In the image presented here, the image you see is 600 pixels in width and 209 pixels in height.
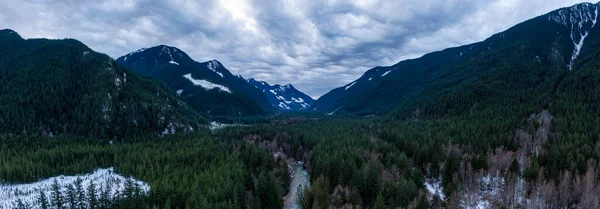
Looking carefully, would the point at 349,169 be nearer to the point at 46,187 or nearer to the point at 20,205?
the point at 20,205

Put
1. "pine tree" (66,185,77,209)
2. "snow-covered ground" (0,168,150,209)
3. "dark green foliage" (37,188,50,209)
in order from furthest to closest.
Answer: "snow-covered ground" (0,168,150,209) → "pine tree" (66,185,77,209) → "dark green foliage" (37,188,50,209)

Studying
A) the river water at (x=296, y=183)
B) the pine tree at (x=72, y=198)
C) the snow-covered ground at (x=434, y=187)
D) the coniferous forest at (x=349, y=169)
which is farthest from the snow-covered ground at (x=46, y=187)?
the snow-covered ground at (x=434, y=187)

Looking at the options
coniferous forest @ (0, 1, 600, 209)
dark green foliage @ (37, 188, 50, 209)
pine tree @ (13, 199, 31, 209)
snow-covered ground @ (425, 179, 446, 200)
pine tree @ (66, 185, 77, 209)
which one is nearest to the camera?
dark green foliage @ (37, 188, 50, 209)

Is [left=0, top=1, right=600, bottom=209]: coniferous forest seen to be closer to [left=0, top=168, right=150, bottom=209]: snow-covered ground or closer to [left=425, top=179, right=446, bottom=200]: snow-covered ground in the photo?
[left=0, top=168, right=150, bottom=209]: snow-covered ground

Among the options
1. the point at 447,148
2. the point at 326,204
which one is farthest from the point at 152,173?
the point at 447,148

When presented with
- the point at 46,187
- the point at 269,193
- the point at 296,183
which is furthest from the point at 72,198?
the point at 296,183

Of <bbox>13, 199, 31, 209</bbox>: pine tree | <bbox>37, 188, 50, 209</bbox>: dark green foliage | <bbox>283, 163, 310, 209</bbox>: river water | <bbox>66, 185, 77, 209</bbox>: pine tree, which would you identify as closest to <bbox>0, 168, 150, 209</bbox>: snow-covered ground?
<bbox>13, 199, 31, 209</bbox>: pine tree
